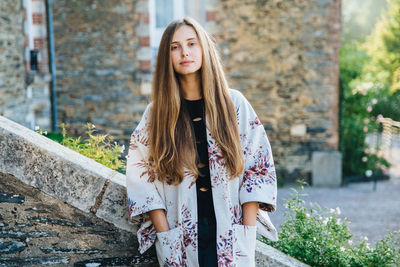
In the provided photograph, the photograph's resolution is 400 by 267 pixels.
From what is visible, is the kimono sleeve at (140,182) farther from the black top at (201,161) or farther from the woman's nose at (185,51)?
the woman's nose at (185,51)

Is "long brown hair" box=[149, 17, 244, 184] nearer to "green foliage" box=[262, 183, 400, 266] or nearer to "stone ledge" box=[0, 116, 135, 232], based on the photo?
"stone ledge" box=[0, 116, 135, 232]

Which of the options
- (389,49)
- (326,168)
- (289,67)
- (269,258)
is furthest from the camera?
(389,49)

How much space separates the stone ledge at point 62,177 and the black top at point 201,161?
17.5 inches

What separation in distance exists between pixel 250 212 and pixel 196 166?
34 centimetres

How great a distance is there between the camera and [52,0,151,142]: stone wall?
25.6 ft

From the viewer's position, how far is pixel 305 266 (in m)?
2.73

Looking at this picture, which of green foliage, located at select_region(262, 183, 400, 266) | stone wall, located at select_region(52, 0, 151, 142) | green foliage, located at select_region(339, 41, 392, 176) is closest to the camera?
green foliage, located at select_region(262, 183, 400, 266)

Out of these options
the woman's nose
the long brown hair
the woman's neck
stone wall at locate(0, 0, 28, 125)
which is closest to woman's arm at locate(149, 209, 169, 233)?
the long brown hair

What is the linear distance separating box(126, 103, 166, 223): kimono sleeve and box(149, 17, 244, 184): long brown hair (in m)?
0.04

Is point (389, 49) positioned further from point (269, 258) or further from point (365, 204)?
point (269, 258)

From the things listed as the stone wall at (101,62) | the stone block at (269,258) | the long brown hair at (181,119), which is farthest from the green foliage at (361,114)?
the long brown hair at (181,119)

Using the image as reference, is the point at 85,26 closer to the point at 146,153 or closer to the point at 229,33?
the point at 229,33

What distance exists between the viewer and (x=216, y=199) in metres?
2.04

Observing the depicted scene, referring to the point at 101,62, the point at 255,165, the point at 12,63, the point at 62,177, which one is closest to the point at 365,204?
the point at 101,62
